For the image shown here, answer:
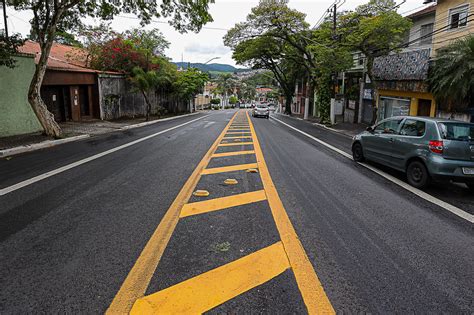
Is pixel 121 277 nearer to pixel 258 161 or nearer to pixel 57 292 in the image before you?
pixel 57 292

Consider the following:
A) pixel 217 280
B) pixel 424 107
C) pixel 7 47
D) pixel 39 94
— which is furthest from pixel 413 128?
pixel 7 47

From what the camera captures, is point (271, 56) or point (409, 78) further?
point (271, 56)

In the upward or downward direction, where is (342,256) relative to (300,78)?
downward

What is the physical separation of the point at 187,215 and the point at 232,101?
104 meters

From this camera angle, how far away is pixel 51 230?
173 inches

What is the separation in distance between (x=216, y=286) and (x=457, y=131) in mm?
6499

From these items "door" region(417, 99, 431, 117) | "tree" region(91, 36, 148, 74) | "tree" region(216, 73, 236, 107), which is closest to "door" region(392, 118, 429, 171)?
"door" region(417, 99, 431, 117)

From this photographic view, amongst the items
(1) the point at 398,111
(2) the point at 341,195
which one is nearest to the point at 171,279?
(2) the point at 341,195

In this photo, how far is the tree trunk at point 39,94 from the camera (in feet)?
42.5

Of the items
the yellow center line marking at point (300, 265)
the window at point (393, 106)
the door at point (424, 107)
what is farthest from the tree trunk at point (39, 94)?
the window at point (393, 106)

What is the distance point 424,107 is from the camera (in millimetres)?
18156

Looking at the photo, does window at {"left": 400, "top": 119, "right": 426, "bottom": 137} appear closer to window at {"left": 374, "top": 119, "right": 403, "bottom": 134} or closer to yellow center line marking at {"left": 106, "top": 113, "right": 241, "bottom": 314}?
window at {"left": 374, "top": 119, "right": 403, "bottom": 134}

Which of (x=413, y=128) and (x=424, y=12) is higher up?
(x=424, y=12)

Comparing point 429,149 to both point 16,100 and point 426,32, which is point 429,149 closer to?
point 16,100
